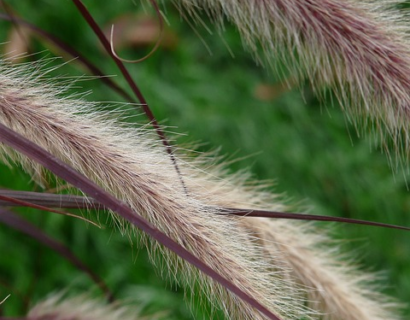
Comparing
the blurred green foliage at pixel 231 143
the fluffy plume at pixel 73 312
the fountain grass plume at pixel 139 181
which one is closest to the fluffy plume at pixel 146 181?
the fountain grass plume at pixel 139 181

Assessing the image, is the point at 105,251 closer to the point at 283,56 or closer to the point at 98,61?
the point at 98,61

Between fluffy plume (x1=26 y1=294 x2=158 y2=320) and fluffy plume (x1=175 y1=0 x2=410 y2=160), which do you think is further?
fluffy plume (x1=26 y1=294 x2=158 y2=320)

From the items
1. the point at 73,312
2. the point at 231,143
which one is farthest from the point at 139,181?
the point at 231,143

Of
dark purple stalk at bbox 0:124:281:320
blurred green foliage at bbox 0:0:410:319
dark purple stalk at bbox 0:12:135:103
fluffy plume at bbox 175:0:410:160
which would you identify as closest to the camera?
dark purple stalk at bbox 0:124:281:320

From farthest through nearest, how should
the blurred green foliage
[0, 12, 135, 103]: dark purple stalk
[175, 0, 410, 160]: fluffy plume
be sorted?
1. the blurred green foliage
2. [0, 12, 135, 103]: dark purple stalk
3. [175, 0, 410, 160]: fluffy plume

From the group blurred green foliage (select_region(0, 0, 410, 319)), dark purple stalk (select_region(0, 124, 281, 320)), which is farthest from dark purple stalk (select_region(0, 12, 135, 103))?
blurred green foliage (select_region(0, 0, 410, 319))

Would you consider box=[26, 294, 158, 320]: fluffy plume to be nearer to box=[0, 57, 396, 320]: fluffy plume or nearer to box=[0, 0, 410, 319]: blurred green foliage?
box=[0, 57, 396, 320]: fluffy plume

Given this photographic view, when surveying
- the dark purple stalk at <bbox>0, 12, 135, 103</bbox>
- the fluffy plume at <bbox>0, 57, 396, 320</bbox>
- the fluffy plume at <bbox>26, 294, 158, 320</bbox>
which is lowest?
the fluffy plume at <bbox>26, 294, 158, 320</bbox>

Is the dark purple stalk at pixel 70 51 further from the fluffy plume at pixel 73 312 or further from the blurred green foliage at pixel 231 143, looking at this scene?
the blurred green foliage at pixel 231 143

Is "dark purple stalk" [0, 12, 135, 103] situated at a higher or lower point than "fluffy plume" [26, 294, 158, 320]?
higher
